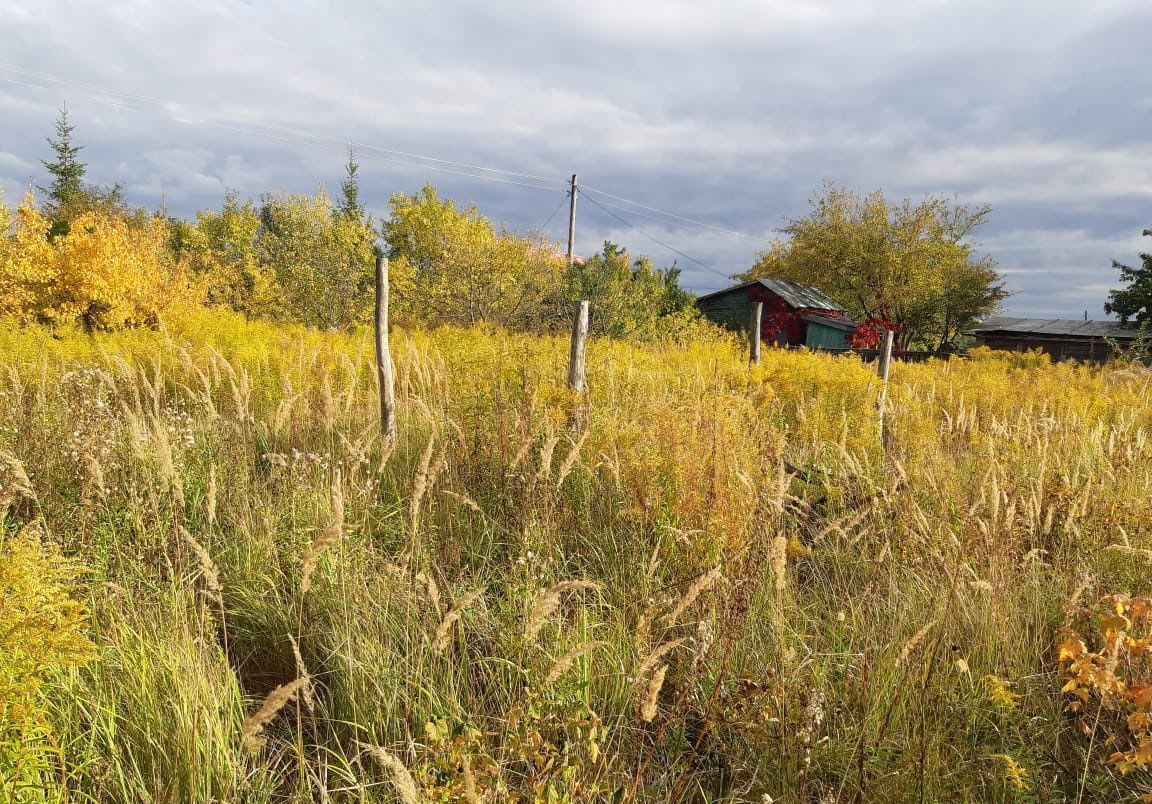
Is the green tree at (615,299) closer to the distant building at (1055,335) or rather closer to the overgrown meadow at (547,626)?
the overgrown meadow at (547,626)

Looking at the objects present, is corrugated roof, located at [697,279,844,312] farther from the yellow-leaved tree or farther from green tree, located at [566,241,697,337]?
the yellow-leaved tree

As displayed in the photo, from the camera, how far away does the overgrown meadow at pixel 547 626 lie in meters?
1.79

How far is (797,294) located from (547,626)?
30.1m

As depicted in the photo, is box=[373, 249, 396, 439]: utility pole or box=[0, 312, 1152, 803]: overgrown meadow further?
box=[373, 249, 396, 439]: utility pole

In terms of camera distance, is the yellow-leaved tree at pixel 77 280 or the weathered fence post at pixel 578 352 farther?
the yellow-leaved tree at pixel 77 280

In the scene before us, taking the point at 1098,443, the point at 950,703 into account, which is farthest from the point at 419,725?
the point at 1098,443

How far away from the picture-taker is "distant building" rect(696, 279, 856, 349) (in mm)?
28375

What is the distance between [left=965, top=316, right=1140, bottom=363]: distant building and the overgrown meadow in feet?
110

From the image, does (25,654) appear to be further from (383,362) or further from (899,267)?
(899,267)

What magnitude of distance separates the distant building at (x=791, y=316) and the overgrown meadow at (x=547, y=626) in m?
24.4

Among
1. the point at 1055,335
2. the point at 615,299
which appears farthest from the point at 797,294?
the point at 615,299

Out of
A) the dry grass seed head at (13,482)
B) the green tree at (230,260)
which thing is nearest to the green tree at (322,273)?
the green tree at (230,260)

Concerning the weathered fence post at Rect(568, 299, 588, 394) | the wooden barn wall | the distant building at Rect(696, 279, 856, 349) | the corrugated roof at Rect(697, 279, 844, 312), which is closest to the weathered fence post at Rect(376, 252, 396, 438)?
the weathered fence post at Rect(568, 299, 588, 394)

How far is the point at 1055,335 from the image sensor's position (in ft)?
105
